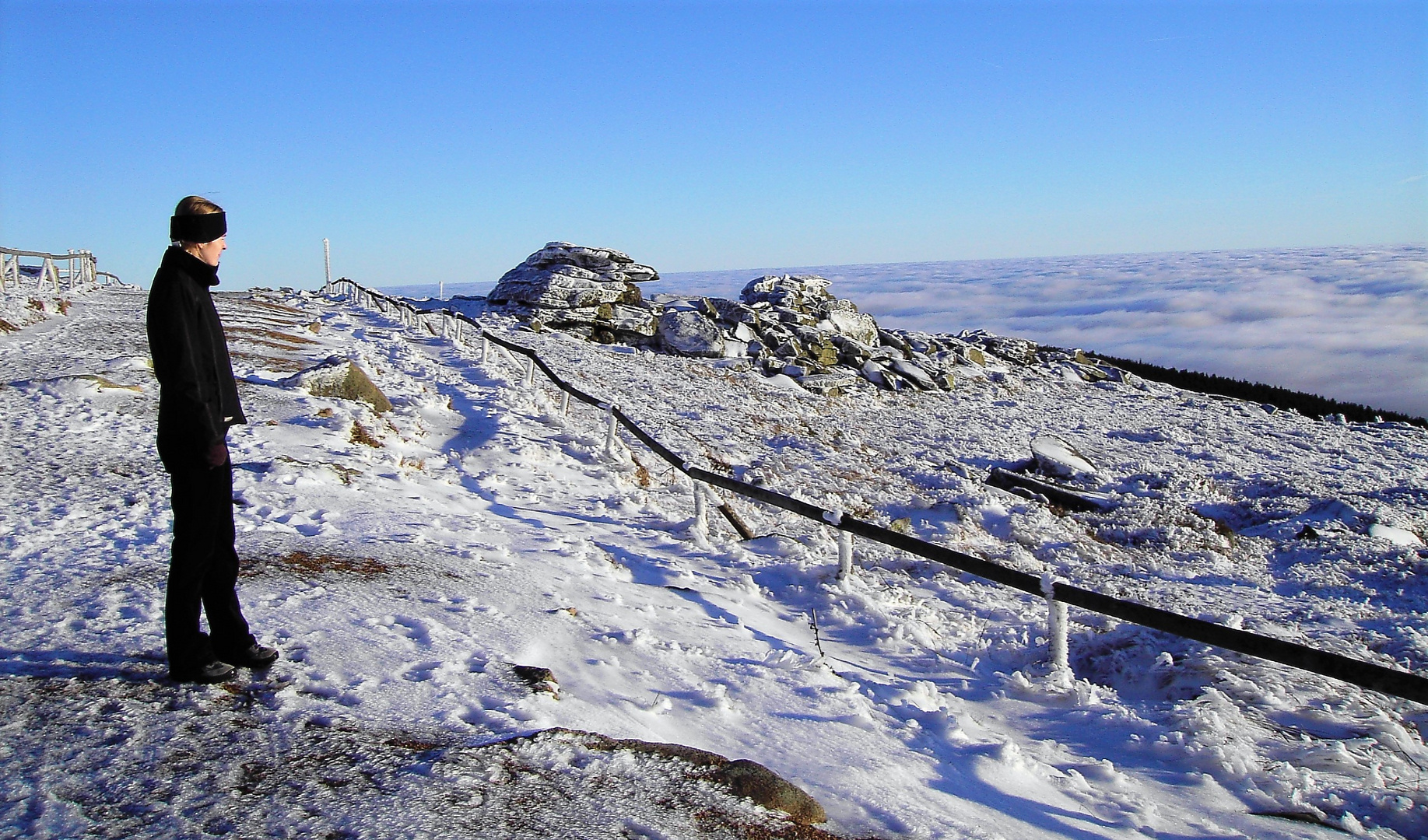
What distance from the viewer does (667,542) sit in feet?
25.9

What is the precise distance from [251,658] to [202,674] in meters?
0.22

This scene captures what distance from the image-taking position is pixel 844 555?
23.0 ft

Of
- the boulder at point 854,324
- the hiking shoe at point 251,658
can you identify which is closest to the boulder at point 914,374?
the boulder at point 854,324

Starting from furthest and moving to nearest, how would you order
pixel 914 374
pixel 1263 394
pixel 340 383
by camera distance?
pixel 1263 394 → pixel 914 374 → pixel 340 383

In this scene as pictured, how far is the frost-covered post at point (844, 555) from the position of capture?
275 inches

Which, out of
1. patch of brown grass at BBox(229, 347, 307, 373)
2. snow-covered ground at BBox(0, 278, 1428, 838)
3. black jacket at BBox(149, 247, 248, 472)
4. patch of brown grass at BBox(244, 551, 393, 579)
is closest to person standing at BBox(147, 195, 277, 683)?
black jacket at BBox(149, 247, 248, 472)

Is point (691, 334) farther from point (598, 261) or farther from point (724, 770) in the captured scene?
point (724, 770)

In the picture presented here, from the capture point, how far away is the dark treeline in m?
35.8

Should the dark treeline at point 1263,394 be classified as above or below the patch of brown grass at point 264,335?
below

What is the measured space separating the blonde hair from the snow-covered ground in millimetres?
2141

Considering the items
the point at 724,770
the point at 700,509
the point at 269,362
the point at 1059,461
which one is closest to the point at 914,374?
the point at 1059,461

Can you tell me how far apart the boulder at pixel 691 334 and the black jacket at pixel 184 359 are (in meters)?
23.6

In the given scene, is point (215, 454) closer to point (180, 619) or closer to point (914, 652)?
point (180, 619)

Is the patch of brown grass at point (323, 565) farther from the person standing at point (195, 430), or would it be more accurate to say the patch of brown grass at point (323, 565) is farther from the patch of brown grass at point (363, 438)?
the patch of brown grass at point (363, 438)
